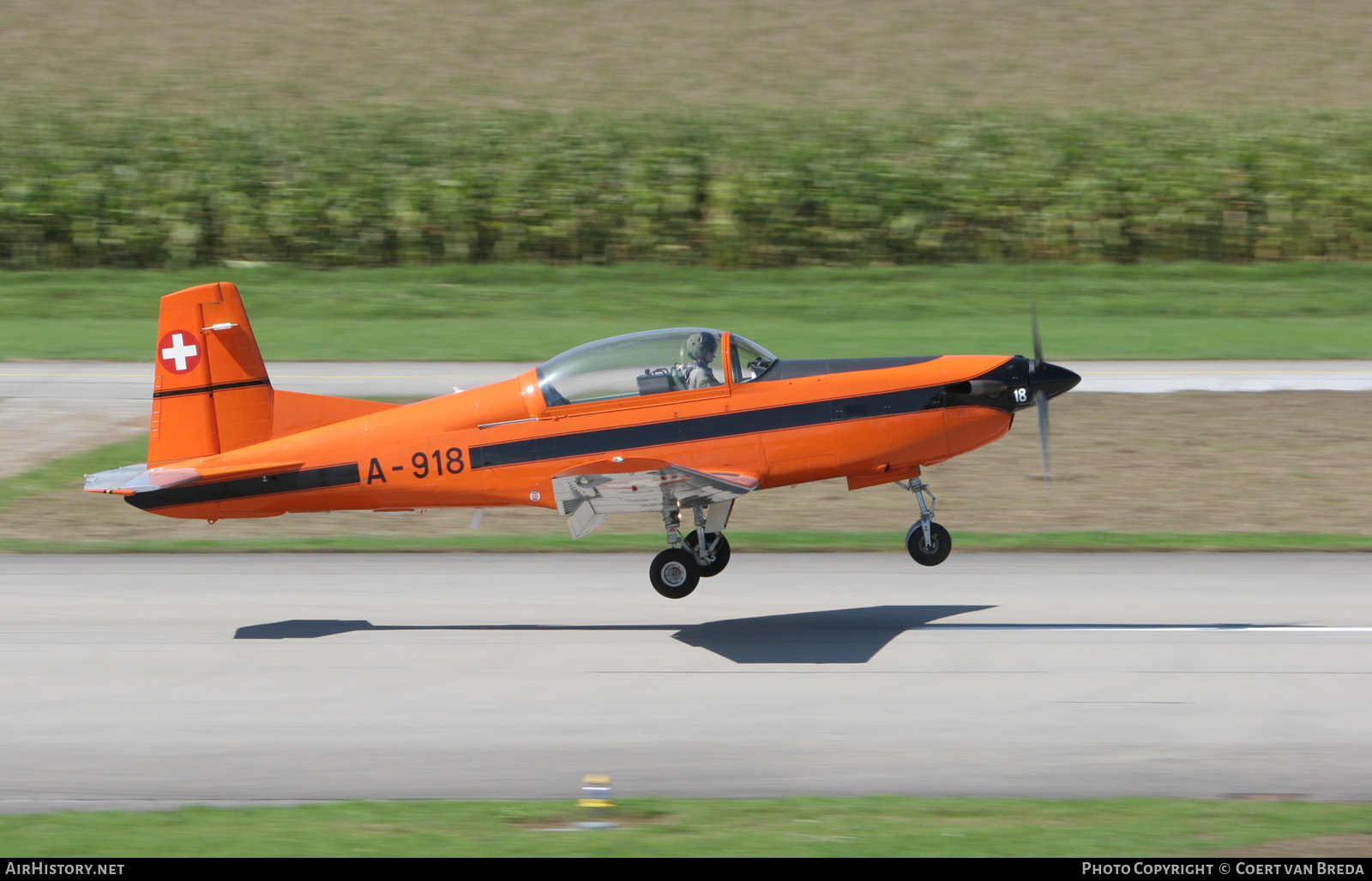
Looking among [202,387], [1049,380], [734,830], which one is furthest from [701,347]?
[734,830]

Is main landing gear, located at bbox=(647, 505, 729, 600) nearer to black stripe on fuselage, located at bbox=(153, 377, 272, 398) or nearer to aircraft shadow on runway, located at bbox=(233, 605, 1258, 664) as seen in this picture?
aircraft shadow on runway, located at bbox=(233, 605, 1258, 664)

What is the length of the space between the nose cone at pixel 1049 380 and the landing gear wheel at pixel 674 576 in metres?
3.30

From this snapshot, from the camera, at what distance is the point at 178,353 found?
12664 mm

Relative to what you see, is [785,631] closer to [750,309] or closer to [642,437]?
[642,437]

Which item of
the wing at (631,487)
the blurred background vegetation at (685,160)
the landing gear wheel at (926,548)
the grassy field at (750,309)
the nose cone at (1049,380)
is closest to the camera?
the wing at (631,487)

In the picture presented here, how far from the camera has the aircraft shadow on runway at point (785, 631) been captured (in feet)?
39.3

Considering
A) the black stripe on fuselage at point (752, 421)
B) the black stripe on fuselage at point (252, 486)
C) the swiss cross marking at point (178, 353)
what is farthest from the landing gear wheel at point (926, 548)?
the swiss cross marking at point (178, 353)

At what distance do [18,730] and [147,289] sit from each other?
23.9 meters

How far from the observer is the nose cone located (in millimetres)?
12461

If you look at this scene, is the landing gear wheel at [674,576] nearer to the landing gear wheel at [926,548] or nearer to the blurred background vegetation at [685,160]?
the landing gear wheel at [926,548]

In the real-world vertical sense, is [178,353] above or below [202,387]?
above

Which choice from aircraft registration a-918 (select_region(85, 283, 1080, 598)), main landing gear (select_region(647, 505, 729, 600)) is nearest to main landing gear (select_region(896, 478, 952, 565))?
aircraft registration a-918 (select_region(85, 283, 1080, 598))

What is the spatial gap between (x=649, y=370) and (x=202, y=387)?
153 inches
